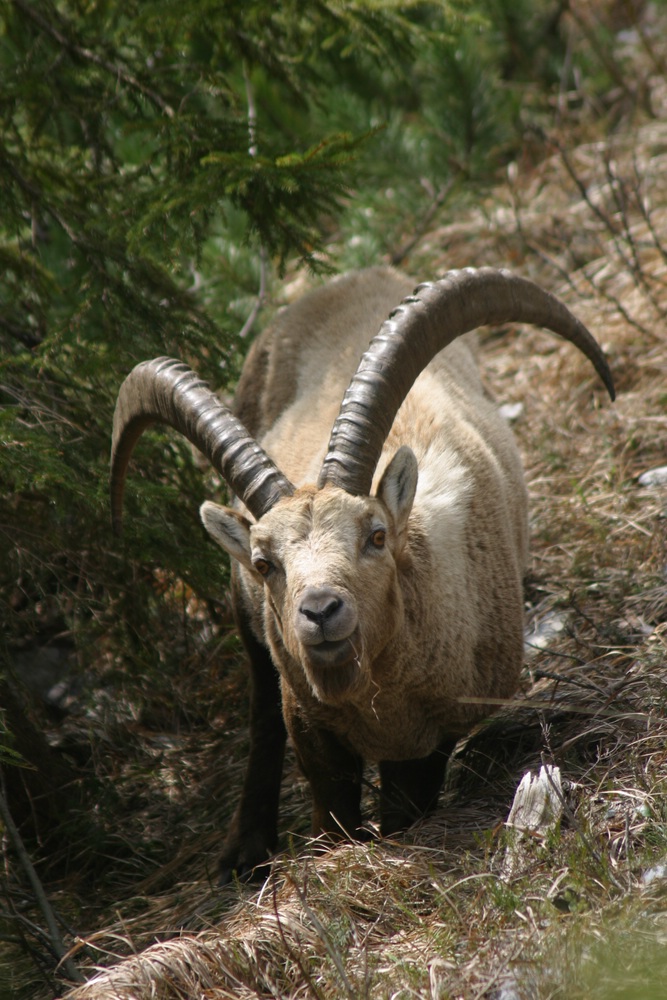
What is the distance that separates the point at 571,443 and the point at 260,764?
344cm

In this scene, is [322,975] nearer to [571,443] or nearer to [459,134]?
[571,443]

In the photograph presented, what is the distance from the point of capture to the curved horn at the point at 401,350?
4.57m

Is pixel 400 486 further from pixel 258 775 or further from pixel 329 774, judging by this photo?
pixel 258 775

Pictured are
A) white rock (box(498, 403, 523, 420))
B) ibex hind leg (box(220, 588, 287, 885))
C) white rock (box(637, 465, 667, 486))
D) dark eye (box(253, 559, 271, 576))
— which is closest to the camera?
dark eye (box(253, 559, 271, 576))

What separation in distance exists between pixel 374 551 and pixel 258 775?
6.54 feet

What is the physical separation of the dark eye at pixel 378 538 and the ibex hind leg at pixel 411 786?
3.64 ft

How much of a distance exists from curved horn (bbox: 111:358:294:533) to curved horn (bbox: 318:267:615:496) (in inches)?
11.7

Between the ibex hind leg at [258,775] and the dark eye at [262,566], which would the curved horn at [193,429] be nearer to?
the dark eye at [262,566]

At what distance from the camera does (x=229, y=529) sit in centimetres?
494

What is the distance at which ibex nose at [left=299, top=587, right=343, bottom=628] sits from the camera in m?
3.99

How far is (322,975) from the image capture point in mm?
3725

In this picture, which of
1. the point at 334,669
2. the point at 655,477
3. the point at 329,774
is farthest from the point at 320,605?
Result: the point at 655,477

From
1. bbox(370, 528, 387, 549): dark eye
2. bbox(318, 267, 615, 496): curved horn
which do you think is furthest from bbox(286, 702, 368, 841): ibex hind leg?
bbox(318, 267, 615, 496): curved horn

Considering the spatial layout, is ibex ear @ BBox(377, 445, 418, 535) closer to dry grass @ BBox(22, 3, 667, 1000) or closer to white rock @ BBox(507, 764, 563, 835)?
dry grass @ BBox(22, 3, 667, 1000)
